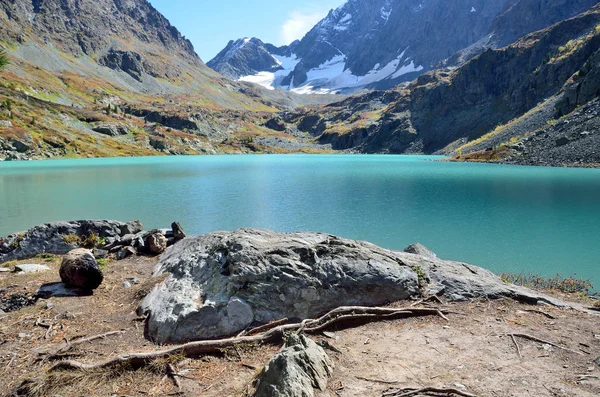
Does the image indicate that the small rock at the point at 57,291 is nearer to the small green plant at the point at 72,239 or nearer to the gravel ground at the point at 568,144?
the small green plant at the point at 72,239

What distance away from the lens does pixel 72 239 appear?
19.6 metres

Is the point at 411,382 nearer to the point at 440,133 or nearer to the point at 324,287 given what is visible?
the point at 324,287

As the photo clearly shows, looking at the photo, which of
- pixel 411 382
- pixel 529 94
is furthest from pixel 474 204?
pixel 529 94

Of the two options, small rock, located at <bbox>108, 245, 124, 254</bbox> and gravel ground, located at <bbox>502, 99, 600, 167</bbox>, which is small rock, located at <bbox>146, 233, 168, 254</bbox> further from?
gravel ground, located at <bbox>502, 99, 600, 167</bbox>

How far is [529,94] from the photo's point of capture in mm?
146250

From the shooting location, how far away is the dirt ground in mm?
6965

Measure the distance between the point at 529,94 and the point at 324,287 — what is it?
556ft

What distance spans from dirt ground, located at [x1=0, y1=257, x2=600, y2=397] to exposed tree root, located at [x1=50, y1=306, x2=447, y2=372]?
204 millimetres

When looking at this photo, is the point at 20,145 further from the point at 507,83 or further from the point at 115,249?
the point at 507,83

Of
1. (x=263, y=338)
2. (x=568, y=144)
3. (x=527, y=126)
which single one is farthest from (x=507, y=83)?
(x=263, y=338)

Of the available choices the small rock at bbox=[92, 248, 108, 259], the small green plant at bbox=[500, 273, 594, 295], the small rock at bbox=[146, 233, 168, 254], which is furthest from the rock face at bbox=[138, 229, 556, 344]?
the small rock at bbox=[92, 248, 108, 259]

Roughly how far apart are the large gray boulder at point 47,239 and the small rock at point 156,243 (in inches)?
140

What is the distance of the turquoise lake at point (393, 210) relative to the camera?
76.7 feet

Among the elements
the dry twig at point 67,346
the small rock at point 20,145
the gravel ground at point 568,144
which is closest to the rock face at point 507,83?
the gravel ground at point 568,144
